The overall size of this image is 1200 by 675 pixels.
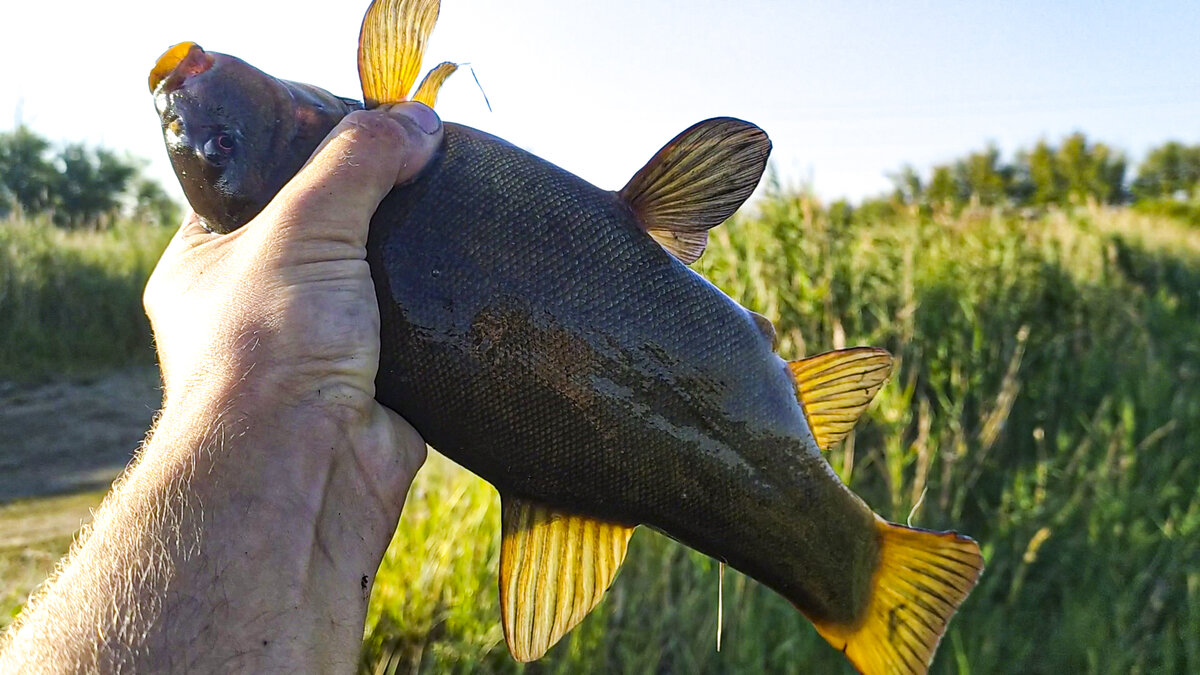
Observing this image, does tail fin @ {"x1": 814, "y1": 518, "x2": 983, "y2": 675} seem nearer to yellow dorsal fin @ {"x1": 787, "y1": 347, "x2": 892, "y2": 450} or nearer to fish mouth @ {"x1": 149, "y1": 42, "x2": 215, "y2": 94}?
yellow dorsal fin @ {"x1": 787, "y1": 347, "x2": 892, "y2": 450}

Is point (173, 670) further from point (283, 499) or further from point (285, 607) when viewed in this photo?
point (283, 499)

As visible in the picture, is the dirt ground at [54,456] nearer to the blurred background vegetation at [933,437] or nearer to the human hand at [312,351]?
the blurred background vegetation at [933,437]

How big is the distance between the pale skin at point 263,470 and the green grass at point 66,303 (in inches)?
303

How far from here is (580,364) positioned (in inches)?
62.7

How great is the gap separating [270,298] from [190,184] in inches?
12.1

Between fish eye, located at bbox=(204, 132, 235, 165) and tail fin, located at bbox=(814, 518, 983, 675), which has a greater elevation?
fish eye, located at bbox=(204, 132, 235, 165)

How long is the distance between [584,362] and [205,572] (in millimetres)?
745

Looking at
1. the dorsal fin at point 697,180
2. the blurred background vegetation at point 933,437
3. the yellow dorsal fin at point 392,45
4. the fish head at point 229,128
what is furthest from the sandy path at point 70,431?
the dorsal fin at point 697,180

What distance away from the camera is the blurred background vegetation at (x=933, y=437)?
352cm

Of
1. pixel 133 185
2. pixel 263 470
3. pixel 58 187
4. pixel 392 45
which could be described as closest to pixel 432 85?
pixel 392 45

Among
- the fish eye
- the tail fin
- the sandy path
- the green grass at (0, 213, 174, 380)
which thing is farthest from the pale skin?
the green grass at (0, 213, 174, 380)

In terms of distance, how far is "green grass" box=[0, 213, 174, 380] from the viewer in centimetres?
809

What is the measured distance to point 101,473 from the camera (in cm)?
624

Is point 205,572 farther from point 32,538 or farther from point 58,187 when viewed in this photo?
point 58,187
